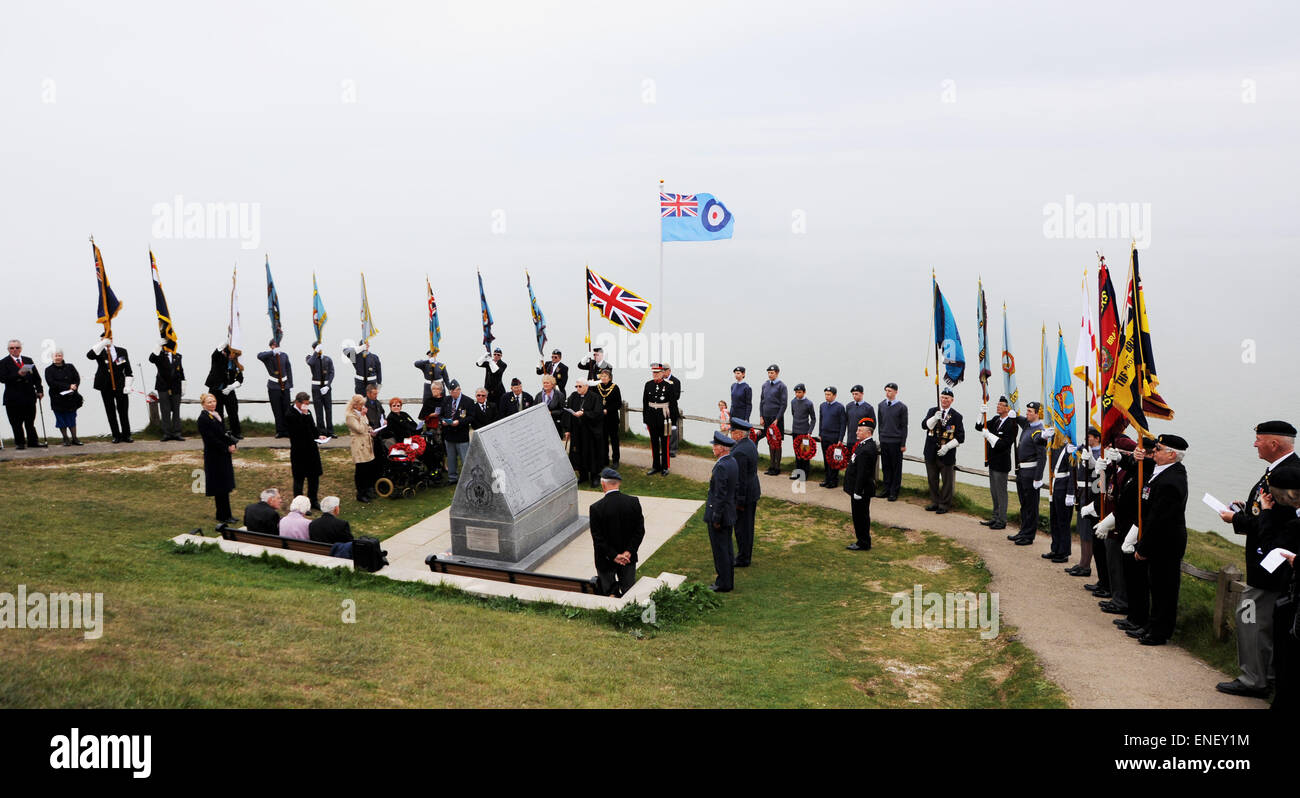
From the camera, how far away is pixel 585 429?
1523 centimetres

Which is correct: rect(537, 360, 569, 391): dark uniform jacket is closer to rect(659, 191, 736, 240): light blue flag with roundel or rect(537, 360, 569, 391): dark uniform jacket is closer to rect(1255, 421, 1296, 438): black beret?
rect(659, 191, 736, 240): light blue flag with roundel

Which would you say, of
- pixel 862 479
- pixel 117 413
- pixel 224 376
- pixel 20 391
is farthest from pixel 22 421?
pixel 862 479

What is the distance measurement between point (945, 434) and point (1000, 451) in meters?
1.09

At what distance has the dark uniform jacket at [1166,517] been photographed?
7.52 metres

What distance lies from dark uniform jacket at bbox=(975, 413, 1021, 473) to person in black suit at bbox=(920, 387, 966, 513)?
771mm

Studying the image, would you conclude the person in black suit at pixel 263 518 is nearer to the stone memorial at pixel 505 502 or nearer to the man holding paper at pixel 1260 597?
the stone memorial at pixel 505 502

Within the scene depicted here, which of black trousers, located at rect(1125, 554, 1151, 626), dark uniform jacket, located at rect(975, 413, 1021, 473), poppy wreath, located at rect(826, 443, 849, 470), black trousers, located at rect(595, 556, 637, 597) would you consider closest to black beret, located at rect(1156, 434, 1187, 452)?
black trousers, located at rect(1125, 554, 1151, 626)

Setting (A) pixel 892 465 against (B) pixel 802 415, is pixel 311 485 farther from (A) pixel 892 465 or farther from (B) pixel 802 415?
(A) pixel 892 465

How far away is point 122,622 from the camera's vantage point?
20.9ft

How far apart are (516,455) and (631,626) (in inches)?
143

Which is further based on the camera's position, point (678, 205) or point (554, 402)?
point (678, 205)

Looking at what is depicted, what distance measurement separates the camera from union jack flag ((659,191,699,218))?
1723cm

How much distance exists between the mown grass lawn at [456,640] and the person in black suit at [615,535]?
65 centimetres
